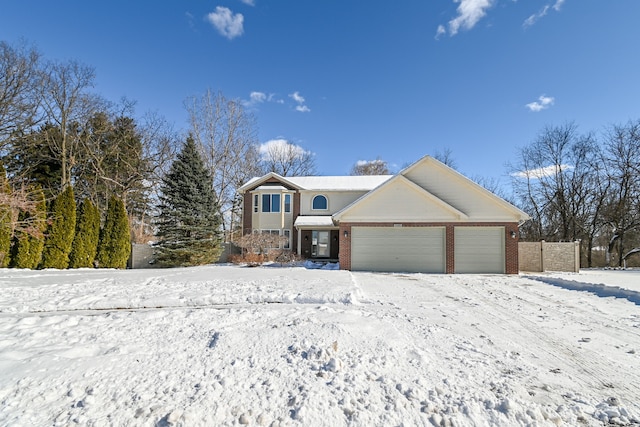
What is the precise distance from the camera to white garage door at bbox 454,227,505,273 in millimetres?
13539

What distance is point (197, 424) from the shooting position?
260cm

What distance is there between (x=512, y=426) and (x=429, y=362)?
119 centimetres

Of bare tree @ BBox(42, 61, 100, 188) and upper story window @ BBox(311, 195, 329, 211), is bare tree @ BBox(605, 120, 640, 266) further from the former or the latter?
bare tree @ BBox(42, 61, 100, 188)

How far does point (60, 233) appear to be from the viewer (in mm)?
14336

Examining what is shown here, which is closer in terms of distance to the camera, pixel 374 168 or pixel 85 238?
pixel 85 238

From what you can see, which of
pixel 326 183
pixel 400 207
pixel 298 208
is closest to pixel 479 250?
pixel 400 207

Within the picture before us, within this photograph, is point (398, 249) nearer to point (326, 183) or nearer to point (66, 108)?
point (326, 183)

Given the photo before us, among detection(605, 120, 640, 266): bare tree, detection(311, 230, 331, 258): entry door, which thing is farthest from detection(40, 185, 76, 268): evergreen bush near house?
detection(605, 120, 640, 266): bare tree

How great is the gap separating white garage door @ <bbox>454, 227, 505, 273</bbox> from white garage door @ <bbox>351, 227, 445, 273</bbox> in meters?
0.75

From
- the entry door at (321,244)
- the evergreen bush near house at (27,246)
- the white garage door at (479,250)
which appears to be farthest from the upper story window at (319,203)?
the evergreen bush near house at (27,246)

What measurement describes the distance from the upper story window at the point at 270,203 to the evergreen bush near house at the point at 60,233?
1077 centimetres

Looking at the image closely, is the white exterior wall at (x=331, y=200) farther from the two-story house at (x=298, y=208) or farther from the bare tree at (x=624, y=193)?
the bare tree at (x=624, y=193)

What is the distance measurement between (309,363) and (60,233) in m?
16.3

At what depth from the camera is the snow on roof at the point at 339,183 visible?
72.1 ft
